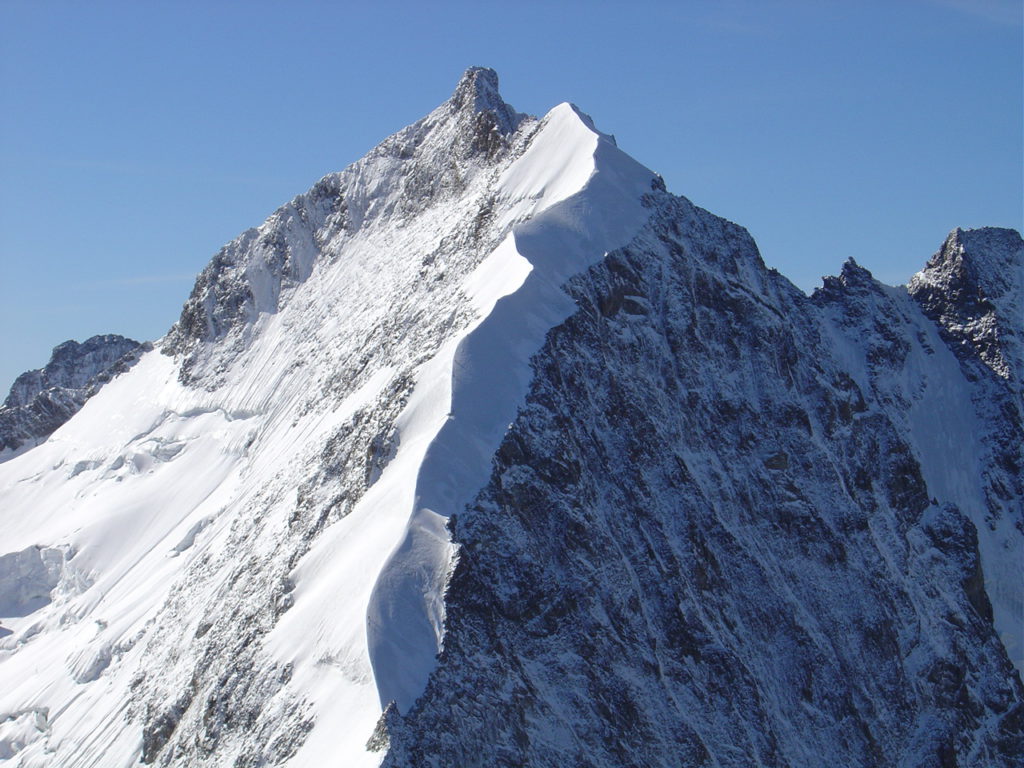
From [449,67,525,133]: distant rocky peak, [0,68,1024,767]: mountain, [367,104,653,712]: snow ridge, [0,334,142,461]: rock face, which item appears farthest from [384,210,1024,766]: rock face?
[0,334,142,461]: rock face

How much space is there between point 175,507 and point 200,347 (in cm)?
1746

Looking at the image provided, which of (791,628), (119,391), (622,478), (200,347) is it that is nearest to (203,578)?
(622,478)

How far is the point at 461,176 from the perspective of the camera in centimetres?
6675

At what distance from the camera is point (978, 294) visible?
85.8 meters

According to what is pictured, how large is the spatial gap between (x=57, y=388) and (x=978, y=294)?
75.5 meters

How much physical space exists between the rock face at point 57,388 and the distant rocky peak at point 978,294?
64300 millimetres

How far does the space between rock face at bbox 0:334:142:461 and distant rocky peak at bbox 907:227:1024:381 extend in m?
64.3

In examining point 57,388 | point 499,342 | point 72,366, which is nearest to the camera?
point 499,342

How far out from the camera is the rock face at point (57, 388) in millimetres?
92750

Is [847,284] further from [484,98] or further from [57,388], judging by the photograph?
[57,388]

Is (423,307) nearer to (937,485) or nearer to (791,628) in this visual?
(791,628)

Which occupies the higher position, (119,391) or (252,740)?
(119,391)

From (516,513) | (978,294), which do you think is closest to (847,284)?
(978,294)

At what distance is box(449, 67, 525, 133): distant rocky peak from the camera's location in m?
67.2
